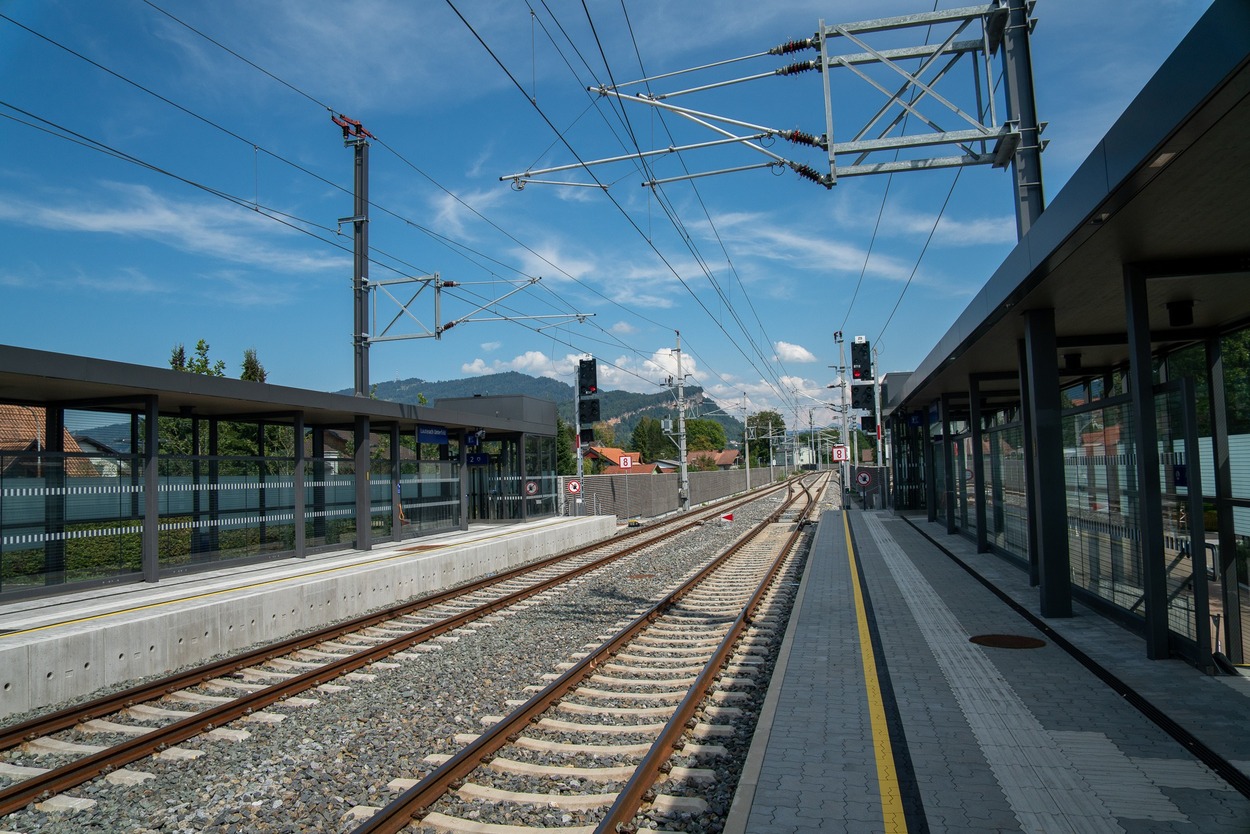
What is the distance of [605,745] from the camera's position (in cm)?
611

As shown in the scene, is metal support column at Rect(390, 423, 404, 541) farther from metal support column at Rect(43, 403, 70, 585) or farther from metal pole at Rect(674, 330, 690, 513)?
metal pole at Rect(674, 330, 690, 513)

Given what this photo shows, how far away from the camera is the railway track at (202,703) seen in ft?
19.3

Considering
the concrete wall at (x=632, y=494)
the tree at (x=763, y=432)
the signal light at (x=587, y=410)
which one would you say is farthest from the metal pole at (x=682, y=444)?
the tree at (x=763, y=432)

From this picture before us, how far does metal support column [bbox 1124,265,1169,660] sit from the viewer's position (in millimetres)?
7789

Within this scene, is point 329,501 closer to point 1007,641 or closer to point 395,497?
point 395,497

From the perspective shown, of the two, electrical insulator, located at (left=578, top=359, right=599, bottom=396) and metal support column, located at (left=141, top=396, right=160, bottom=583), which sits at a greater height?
electrical insulator, located at (left=578, top=359, right=599, bottom=396)

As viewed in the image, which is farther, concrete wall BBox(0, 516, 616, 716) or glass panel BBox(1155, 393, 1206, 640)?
concrete wall BBox(0, 516, 616, 716)

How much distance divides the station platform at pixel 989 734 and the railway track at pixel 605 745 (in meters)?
0.51

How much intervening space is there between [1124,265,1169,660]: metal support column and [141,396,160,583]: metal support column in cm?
1368

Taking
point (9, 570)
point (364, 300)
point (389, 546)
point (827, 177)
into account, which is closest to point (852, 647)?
point (827, 177)

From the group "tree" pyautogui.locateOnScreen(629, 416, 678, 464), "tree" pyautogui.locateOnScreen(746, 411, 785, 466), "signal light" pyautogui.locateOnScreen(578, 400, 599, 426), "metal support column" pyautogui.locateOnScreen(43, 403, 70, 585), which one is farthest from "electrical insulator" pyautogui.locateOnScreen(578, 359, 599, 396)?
"tree" pyautogui.locateOnScreen(629, 416, 678, 464)

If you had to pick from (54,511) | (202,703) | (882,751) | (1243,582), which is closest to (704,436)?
(54,511)

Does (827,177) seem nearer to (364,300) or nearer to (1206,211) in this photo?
(1206,211)

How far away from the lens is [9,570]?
11.1m
